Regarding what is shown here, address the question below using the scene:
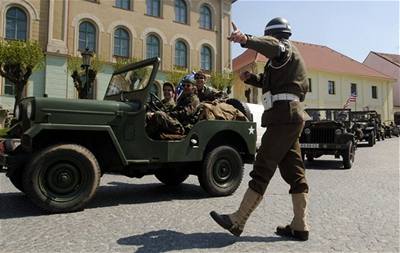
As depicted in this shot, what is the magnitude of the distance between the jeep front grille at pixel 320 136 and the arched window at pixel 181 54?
2229 cm

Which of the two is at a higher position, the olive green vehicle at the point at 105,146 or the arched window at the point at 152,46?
the arched window at the point at 152,46

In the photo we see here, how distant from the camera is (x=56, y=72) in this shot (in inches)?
1107

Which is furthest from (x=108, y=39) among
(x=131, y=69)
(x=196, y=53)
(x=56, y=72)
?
(x=131, y=69)

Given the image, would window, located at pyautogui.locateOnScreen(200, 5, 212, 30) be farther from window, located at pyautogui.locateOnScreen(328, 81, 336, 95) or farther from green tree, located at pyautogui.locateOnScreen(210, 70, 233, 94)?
window, located at pyautogui.locateOnScreen(328, 81, 336, 95)

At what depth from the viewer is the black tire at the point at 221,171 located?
6555 millimetres

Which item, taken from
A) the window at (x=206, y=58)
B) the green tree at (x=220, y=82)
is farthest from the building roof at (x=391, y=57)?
the green tree at (x=220, y=82)

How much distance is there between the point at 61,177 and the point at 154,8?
29725 millimetres

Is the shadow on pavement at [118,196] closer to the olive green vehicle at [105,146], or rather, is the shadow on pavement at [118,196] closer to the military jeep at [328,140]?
the olive green vehicle at [105,146]

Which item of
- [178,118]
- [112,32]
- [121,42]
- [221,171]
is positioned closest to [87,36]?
[112,32]

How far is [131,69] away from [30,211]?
265cm

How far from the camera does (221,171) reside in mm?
6777

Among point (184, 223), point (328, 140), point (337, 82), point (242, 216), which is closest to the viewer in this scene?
point (242, 216)

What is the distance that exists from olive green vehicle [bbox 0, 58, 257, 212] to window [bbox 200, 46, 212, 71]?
2896cm

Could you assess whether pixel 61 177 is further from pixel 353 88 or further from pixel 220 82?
pixel 353 88
